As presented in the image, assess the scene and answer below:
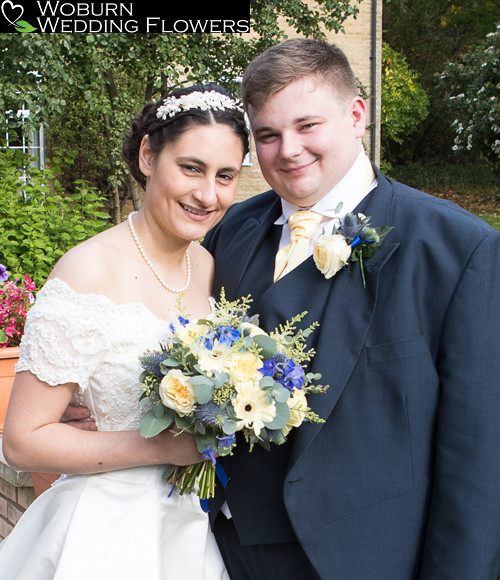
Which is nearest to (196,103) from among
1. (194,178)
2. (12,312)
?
(194,178)

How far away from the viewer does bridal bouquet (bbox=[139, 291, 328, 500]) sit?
75.4 inches

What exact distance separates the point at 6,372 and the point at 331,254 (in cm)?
296

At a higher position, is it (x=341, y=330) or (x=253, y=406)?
(x=341, y=330)

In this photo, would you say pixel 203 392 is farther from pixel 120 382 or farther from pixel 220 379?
pixel 120 382

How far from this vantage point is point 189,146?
8.13 ft

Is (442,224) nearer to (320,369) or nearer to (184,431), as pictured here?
(320,369)

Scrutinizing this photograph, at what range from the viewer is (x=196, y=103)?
2.54 metres

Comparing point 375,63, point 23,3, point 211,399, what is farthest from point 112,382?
point 375,63

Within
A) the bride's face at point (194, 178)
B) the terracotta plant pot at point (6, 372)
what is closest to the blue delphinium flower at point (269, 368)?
the bride's face at point (194, 178)

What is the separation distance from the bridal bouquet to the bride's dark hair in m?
0.77

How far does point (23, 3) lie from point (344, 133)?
7.54m

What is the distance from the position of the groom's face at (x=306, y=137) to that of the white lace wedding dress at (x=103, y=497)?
0.69 metres

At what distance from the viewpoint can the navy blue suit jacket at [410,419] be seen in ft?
6.84

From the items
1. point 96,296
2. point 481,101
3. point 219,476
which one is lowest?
point 219,476
